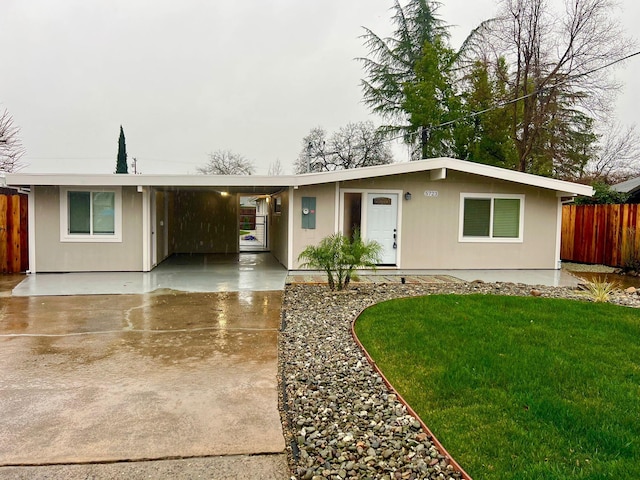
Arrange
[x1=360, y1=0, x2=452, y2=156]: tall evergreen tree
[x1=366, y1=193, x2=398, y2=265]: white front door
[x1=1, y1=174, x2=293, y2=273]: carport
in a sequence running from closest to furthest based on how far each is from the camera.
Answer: [x1=1, y1=174, x2=293, y2=273]: carport < [x1=366, y1=193, x2=398, y2=265]: white front door < [x1=360, y1=0, x2=452, y2=156]: tall evergreen tree

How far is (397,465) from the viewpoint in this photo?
2504 millimetres

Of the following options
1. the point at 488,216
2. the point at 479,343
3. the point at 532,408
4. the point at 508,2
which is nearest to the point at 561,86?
the point at 508,2

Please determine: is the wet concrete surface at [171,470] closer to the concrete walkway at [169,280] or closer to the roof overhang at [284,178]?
the concrete walkway at [169,280]

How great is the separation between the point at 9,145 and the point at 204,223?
9915mm

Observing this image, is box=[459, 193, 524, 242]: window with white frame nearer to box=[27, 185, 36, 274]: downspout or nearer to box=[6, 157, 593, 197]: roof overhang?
box=[6, 157, 593, 197]: roof overhang

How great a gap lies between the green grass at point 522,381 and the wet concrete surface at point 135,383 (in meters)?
1.17

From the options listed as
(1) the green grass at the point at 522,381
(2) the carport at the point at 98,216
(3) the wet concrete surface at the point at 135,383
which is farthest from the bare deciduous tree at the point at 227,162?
(1) the green grass at the point at 522,381

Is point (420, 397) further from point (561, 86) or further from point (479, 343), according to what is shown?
point (561, 86)

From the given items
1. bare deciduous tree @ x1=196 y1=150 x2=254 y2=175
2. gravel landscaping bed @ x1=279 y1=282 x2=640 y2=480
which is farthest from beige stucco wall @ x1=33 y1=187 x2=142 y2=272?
bare deciduous tree @ x1=196 y1=150 x2=254 y2=175

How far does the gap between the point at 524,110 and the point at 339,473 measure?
17940 millimetres

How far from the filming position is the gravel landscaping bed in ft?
8.16

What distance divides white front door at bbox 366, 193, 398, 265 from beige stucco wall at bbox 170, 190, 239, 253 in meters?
5.89

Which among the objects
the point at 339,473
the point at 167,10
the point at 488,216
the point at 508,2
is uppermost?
the point at 508,2

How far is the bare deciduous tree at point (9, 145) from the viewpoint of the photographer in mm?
17781
